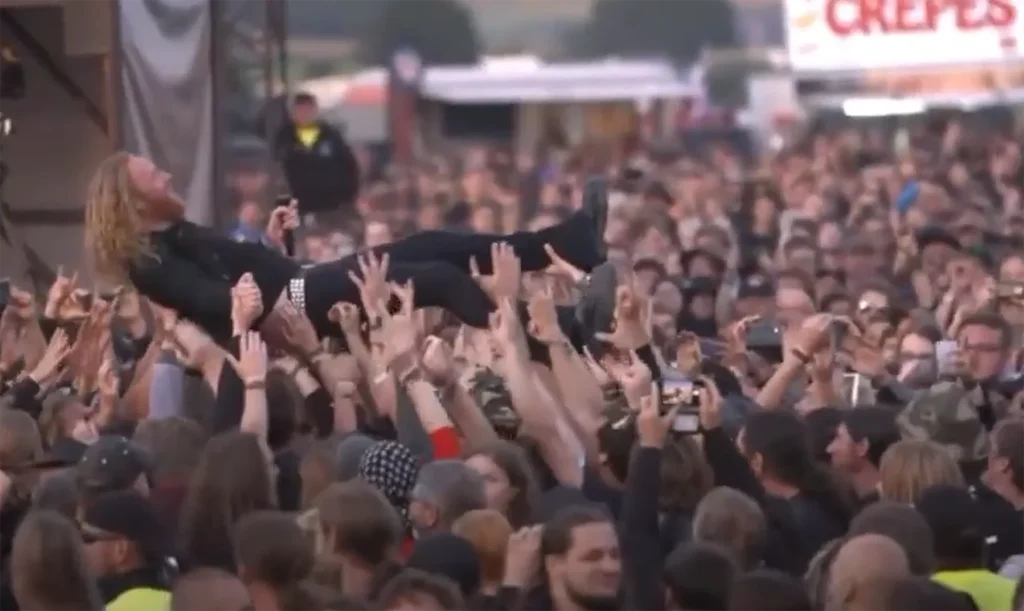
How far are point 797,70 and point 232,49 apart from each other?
8699 millimetres

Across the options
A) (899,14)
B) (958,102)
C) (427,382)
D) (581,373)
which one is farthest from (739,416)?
(958,102)

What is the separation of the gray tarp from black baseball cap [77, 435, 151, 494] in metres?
5.51

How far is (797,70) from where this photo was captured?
67.3 ft

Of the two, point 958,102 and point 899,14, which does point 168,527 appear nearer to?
point 899,14

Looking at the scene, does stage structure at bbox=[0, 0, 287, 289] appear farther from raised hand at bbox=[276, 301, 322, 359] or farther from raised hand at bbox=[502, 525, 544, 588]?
raised hand at bbox=[502, 525, 544, 588]

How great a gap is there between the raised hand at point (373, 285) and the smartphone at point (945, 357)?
7.30 ft

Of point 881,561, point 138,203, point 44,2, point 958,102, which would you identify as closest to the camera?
point 881,561

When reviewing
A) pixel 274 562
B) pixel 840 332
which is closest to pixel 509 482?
pixel 274 562

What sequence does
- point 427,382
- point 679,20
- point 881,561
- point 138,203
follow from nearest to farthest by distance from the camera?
point 881,561
point 427,382
point 138,203
point 679,20

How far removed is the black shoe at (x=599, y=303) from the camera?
771cm

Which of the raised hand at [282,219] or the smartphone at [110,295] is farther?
the smartphone at [110,295]

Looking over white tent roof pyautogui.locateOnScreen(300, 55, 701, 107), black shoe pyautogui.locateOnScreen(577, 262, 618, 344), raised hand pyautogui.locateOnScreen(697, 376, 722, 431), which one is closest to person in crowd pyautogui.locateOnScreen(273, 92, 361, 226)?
black shoe pyautogui.locateOnScreen(577, 262, 618, 344)

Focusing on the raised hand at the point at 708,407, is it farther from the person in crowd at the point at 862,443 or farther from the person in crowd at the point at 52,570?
the person in crowd at the point at 52,570

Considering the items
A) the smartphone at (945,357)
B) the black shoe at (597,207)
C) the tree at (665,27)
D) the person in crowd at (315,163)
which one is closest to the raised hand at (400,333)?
the black shoe at (597,207)
